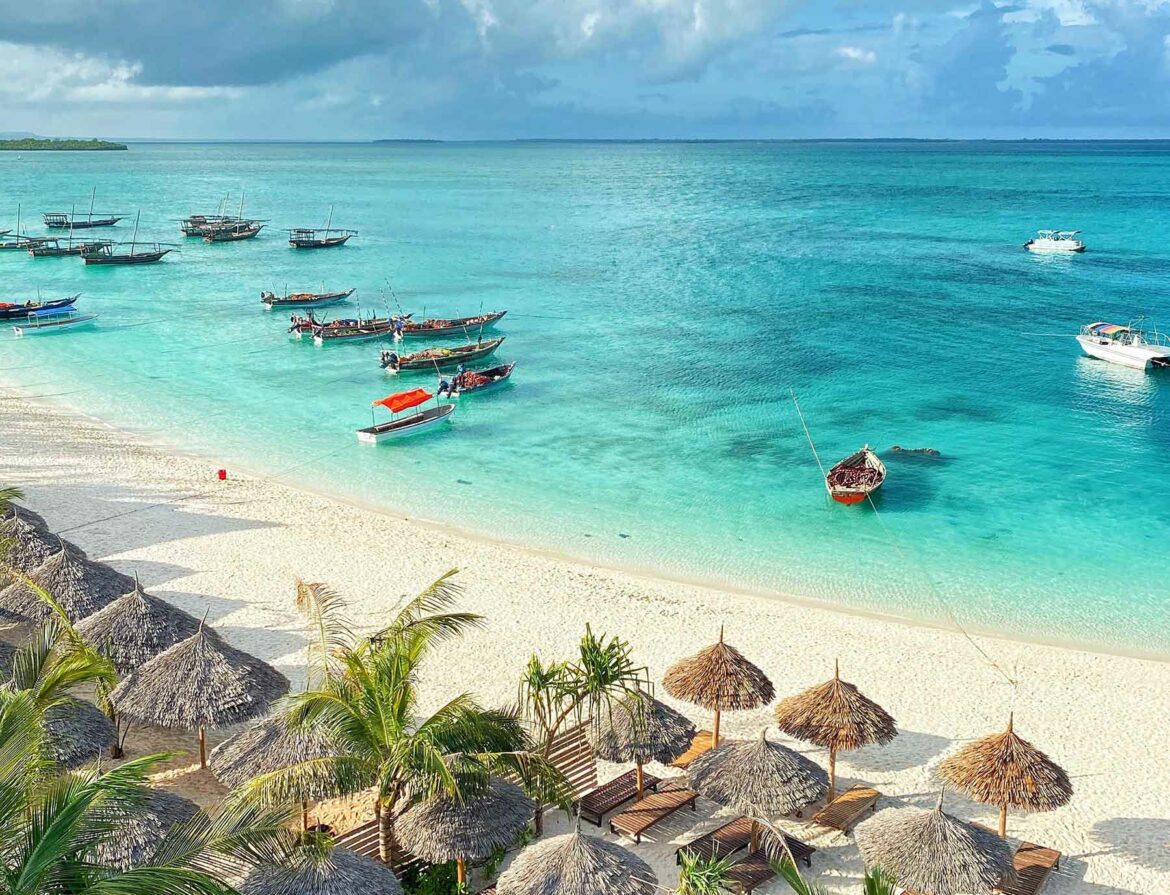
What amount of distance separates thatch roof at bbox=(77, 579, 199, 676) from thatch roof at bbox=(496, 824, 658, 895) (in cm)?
727

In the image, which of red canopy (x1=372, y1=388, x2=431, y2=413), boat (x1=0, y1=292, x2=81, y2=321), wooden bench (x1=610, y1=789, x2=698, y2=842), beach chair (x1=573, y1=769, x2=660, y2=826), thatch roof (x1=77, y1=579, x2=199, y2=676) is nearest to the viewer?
wooden bench (x1=610, y1=789, x2=698, y2=842)

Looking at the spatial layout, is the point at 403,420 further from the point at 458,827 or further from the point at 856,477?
the point at 458,827

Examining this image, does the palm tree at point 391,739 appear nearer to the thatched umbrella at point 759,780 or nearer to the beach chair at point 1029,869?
the thatched umbrella at point 759,780


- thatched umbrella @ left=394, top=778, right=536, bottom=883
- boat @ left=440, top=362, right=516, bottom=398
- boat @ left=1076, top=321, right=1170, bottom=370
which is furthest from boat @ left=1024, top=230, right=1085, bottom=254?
thatched umbrella @ left=394, top=778, right=536, bottom=883

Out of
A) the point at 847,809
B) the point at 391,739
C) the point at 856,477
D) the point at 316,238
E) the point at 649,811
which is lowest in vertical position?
the point at 847,809

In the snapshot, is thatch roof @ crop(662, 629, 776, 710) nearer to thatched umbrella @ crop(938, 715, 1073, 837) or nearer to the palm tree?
thatched umbrella @ crop(938, 715, 1073, 837)

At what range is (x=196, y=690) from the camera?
46.6 ft

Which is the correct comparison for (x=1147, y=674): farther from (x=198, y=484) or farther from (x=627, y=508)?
(x=198, y=484)

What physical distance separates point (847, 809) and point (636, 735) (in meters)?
2.97

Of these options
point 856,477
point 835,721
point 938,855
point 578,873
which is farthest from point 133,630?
point 856,477

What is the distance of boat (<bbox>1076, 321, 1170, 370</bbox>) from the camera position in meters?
41.1

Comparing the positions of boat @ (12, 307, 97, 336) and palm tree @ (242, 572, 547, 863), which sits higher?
palm tree @ (242, 572, 547, 863)

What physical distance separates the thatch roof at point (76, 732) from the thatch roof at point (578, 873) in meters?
5.40

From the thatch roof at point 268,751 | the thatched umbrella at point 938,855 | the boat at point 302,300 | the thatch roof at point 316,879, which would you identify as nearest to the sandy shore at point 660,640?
the thatched umbrella at point 938,855
